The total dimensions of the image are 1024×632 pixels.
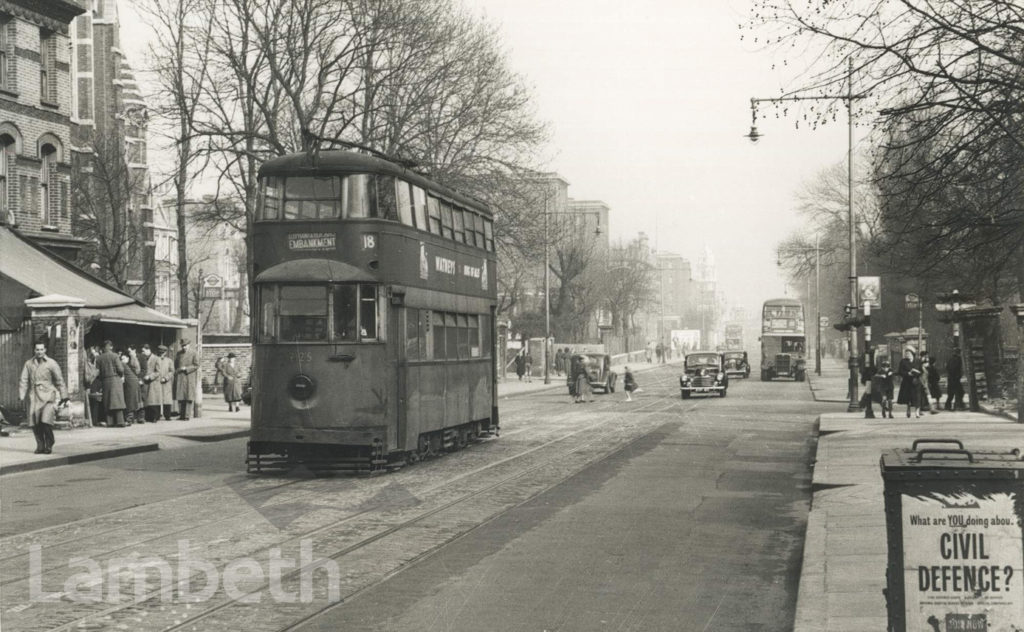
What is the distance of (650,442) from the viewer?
981 inches

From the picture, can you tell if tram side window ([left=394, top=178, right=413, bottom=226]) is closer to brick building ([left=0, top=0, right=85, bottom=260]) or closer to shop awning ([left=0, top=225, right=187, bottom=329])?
shop awning ([left=0, top=225, right=187, bottom=329])

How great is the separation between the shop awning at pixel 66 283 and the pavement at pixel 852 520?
1683cm

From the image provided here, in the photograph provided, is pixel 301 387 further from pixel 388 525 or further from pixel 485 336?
pixel 485 336

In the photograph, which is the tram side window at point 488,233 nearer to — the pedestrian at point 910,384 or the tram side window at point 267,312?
the tram side window at point 267,312

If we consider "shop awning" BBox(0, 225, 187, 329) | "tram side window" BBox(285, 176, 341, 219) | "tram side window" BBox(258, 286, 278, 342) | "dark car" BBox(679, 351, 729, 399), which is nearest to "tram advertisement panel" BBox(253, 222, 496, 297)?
"tram side window" BBox(285, 176, 341, 219)

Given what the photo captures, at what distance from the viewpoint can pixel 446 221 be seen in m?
21.0

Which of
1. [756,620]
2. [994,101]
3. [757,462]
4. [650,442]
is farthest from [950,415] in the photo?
[756,620]

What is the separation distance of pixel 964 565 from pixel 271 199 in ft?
42.3

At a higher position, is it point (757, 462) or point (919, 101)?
point (919, 101)

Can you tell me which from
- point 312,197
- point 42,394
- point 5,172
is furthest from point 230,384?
point 312,197

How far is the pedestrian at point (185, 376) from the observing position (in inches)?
1220

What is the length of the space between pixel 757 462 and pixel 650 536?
8.93 meters

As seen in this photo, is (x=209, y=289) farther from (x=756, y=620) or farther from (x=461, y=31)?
(x=756, y=620)

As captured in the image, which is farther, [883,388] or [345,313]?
[883,388]
